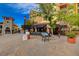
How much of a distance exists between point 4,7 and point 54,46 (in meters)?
0.83

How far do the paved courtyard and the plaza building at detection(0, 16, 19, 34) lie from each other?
0.07m

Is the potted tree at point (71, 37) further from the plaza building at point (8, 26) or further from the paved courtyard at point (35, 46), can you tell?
the plaza building at point (8, 26)

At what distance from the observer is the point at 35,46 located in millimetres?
3939

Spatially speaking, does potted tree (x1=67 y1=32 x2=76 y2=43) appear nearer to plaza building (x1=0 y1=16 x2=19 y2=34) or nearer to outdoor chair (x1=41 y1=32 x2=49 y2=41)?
outdoor chair (x1=41 y1=32 x2=49 y2=41)

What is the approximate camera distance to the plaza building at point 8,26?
12.8 feet

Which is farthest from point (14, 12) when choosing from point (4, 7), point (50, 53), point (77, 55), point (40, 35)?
point (77, 55)

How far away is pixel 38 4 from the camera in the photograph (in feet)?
12.9

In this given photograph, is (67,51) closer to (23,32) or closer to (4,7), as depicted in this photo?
(23,32)

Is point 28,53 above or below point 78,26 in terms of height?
below

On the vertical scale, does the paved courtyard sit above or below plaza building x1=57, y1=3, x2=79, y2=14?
below

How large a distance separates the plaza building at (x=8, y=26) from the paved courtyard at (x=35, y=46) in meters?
0.07

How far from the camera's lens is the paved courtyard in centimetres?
388

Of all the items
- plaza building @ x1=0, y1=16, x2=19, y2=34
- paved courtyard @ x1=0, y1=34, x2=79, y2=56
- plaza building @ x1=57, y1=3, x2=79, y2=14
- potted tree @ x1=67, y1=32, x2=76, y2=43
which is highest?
plaza building @ x1=57, y1=3, x2=79, y2=14

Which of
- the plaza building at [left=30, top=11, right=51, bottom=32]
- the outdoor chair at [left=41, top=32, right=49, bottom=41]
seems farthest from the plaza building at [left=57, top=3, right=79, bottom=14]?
the outdoor chair at [left=41, top=32, right=49, bottom=41]
